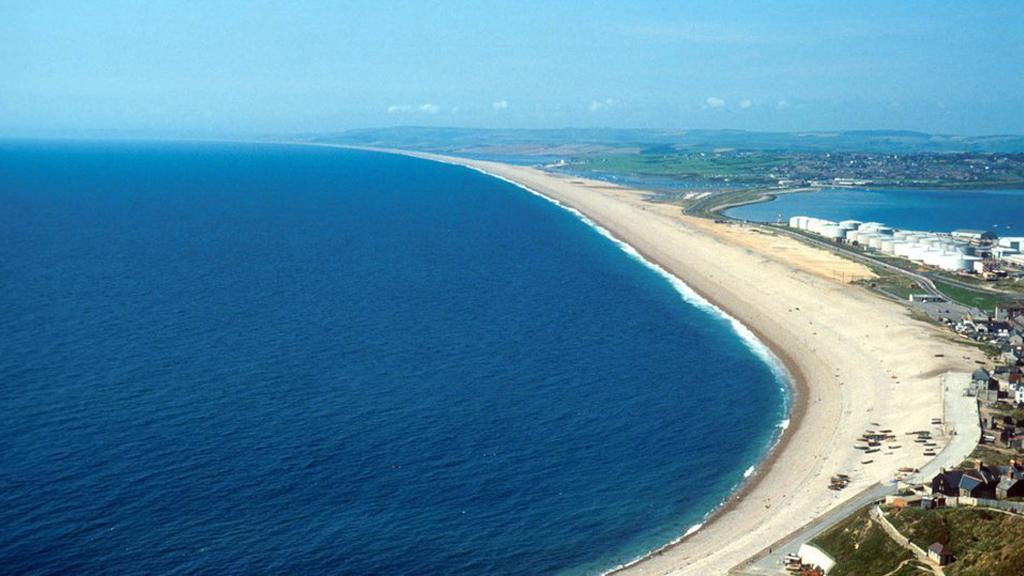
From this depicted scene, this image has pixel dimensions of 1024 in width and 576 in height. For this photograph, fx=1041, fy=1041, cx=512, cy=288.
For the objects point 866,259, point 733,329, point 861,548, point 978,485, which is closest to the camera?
point 861,548

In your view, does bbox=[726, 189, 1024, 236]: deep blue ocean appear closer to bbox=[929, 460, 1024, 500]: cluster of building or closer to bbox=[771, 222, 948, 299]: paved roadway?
bbox=[771, 222, 948, 299]: paved roadway

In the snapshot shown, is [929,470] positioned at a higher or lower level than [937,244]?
lower

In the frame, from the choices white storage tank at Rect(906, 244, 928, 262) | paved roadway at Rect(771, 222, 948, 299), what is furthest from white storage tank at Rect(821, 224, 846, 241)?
white storage tank at Rect(906, 244, 928, 262)

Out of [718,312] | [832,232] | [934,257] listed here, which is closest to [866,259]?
[934,257]

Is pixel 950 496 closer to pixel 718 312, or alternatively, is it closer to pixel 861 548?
pixel 861 548

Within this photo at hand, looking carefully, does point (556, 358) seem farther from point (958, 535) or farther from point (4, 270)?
point (4, 270)

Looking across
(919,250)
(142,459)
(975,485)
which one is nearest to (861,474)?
(975,485)

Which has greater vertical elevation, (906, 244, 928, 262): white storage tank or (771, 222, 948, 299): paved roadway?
(906, 244, 928, 262): white storage tank
